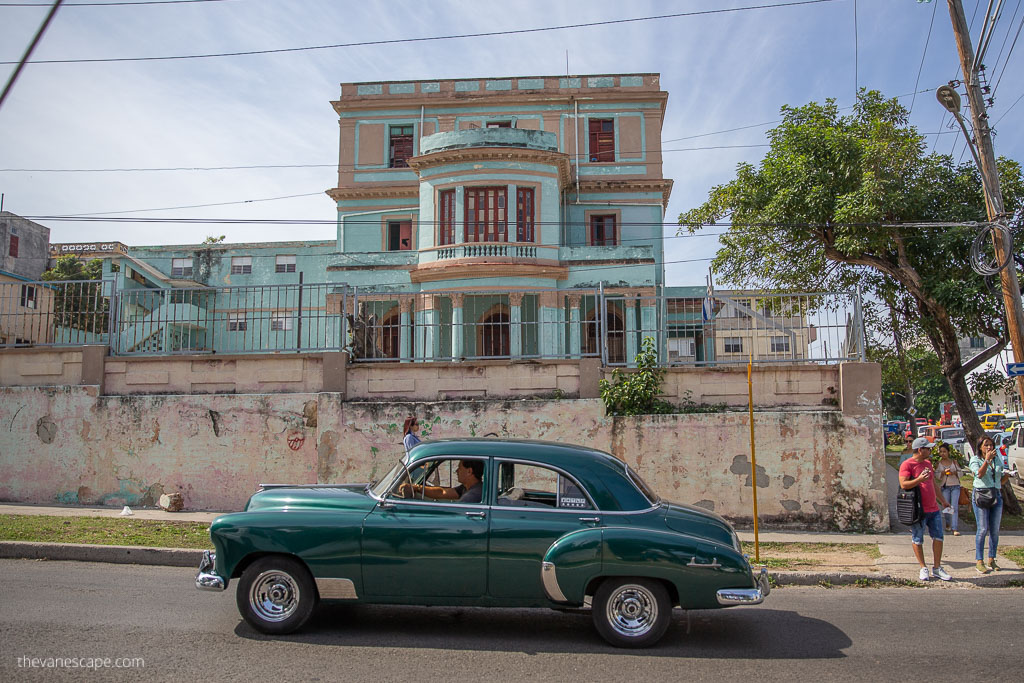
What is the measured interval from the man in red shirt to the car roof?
13.1 feet

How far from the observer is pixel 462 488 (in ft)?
19.9

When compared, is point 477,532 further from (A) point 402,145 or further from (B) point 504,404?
(A) point 402,145

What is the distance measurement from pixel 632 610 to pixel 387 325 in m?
8.15

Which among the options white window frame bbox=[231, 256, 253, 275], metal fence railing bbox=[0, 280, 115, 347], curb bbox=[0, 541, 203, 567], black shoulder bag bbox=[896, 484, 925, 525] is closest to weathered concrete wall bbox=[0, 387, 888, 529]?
metal fence railing bbox=[0, 280, 115, 347]

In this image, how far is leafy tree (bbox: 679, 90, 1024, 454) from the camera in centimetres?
1284

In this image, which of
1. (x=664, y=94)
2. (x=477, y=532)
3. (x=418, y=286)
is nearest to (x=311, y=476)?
(x=477, y=532)

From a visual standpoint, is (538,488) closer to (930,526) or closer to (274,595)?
(274,595)

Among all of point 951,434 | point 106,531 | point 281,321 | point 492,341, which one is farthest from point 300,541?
point 951,434

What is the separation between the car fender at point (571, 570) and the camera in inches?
216

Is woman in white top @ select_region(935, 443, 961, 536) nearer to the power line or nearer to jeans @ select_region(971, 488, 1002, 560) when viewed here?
jeans @ select_region(971, 488, 1002, 560)

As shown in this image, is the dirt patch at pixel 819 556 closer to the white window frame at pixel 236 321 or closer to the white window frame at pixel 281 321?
the white window frame at pixel 281 321

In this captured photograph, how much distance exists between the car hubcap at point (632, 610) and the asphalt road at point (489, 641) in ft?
0.59

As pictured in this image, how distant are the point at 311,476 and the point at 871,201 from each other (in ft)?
34.4

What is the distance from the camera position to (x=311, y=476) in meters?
12.0
